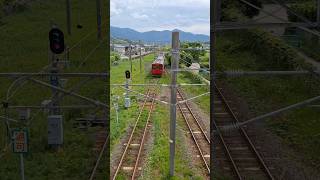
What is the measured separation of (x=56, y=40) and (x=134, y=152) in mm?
6246

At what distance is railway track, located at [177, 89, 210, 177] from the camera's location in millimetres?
11338

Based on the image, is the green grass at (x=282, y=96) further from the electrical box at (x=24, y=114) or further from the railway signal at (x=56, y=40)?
the electrical box at (x=24, y=114)

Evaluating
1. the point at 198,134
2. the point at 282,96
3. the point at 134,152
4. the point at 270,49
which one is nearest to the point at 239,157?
the point at 282,96

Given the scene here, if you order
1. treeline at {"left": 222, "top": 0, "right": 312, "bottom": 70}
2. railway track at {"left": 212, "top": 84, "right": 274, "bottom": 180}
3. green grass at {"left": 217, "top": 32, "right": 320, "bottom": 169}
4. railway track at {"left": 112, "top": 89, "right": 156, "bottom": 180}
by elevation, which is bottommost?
railway track at {"left": 112, "top": 89, "right": 156, "bottom": 180}

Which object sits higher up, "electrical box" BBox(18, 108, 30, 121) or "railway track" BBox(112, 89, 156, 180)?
"electrical box" BBox(18, 108, 30, 121)

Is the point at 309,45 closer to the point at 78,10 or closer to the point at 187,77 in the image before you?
the point at 78,10

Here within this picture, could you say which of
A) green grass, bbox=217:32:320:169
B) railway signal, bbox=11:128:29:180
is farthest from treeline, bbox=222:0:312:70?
railway signal, bbox=11:128:29:180

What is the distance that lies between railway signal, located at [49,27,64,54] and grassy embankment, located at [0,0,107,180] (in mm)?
1740

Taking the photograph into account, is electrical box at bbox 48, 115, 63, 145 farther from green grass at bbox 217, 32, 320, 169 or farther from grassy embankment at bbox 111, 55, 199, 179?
green grass at bbox 217, 32, 320, 169

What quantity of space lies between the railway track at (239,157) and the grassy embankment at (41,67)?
261 cm

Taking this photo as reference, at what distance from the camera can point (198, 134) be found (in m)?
14.0

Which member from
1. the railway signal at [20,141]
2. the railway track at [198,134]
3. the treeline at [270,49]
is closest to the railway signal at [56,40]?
the railway signal at [20,141]

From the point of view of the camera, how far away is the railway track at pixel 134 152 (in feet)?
33.1

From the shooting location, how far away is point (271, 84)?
42.3 ft
